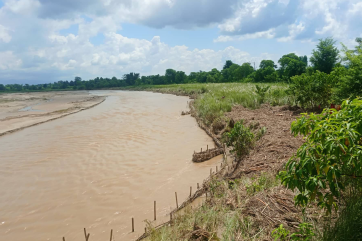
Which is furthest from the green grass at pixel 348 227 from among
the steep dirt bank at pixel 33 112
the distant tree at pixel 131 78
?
the distant tree at pixel 131 78

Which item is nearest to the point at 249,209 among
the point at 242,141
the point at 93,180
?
the point at 242,141

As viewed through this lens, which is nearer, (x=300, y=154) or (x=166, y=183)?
(x=300, y=154)

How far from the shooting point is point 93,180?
6836 millimetres

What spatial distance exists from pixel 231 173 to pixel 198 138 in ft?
15.5

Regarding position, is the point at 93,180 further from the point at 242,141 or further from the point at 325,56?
the point at 325,56

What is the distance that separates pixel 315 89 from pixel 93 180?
8637mm

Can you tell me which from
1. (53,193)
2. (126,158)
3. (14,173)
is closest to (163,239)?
(53,193)

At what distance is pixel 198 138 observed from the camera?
10.5 metres

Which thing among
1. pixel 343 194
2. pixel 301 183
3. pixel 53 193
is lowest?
pixel 53 193

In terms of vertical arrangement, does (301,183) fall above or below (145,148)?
above

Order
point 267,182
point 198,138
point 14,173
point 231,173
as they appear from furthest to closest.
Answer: point 198,138, point 14,173, point 231,173, point 267,182

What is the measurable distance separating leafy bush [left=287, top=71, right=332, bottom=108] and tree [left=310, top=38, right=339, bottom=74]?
16241mm

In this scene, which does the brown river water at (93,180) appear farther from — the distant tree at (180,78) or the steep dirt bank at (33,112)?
the distant tree at (180,78)

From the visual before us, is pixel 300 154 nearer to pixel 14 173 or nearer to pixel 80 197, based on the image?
pixel 80 197
